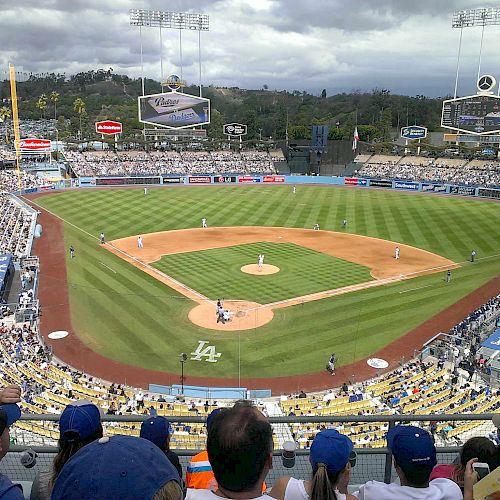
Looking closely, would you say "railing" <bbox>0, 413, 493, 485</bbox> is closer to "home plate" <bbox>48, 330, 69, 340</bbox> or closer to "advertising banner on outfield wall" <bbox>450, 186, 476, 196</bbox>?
"home plate" <bbox>48, 330, 69, 340</bbox>

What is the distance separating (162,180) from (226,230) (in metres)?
32.1

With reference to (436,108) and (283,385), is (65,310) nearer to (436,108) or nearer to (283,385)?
(283,385)

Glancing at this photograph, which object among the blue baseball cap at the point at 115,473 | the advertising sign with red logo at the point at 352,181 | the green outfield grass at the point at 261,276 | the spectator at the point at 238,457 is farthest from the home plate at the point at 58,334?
the advertising sign with red logo at the point at 352,181

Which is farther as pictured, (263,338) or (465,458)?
(263,338)

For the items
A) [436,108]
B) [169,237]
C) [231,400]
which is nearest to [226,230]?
[169,237]

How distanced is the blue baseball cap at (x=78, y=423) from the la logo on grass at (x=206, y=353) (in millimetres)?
18223

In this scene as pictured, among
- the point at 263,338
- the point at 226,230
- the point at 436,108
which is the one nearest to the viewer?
the point at 263,338

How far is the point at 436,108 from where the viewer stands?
468 feet

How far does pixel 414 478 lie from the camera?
3.66m

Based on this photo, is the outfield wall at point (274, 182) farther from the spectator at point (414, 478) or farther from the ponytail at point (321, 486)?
the ponytail at point (321, 486)

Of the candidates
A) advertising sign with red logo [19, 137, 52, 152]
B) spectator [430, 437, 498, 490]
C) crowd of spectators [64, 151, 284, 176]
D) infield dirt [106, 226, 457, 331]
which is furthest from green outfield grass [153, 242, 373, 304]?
crowd of spectators [64, 151, 284, 176]

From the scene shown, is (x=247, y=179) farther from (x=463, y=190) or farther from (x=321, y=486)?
(x=321, y=486)

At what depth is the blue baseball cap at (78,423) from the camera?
3496 millimetres

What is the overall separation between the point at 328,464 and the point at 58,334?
74.4 ft
